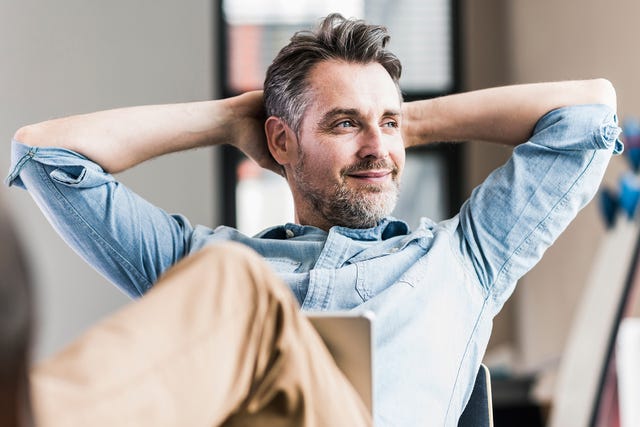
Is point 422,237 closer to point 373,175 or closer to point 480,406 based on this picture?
point 373,175

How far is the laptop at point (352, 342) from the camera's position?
110cm

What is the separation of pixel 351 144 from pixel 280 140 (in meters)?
0.19

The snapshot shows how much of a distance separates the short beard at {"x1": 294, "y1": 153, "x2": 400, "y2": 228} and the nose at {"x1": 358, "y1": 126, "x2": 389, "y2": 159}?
14 millimetres

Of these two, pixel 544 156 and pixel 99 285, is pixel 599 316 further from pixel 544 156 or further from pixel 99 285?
pixel 99 285

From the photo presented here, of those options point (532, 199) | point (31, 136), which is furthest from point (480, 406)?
point (31, 136)

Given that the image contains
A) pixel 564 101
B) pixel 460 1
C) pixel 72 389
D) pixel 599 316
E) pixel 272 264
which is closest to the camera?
pixel 72 389

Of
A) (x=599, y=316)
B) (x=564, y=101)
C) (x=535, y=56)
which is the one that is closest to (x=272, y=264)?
(x=564, y=101)

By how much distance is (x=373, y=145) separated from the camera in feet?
5.60

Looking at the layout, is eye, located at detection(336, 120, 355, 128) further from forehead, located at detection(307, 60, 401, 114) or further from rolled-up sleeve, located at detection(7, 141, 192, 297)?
rolled-up sleeve, located at detection(7, 141, 192, 297)

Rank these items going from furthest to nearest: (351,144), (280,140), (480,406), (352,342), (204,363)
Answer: (280,140) → (351,144) → (480,406) → (352,342) → (204,363)

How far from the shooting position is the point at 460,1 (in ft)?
17.2

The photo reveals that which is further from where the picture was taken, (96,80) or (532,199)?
(96,80)

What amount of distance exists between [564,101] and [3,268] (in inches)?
53.8

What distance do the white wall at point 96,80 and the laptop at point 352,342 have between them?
268 cm
